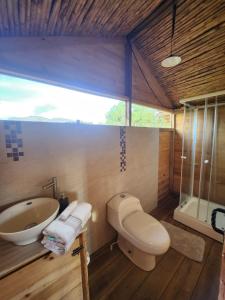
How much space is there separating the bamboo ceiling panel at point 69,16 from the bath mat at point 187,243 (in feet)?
8.98

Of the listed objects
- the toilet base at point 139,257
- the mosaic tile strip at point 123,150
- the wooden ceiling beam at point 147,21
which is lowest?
the toilet base at point 139,257

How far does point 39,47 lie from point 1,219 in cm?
147

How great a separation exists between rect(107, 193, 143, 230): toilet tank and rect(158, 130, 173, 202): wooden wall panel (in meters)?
1.16

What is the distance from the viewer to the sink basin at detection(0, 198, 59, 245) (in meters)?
0.77

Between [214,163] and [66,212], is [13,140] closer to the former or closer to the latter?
[66,212]

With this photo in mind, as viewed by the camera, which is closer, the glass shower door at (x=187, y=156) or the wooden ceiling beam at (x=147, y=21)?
the wooden ceiling beam at (x=147, y=21)

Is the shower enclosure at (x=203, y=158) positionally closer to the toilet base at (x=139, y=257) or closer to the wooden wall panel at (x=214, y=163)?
the wooden wall panel at (x=214, y=163)

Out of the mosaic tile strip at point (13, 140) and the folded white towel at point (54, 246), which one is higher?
the mosaic tile strip at point (13, 140)

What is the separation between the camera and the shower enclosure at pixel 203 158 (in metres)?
2.41

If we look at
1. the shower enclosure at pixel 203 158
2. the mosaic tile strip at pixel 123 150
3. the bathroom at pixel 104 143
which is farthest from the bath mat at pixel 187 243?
the mosaic tile strip at pixel 123 150

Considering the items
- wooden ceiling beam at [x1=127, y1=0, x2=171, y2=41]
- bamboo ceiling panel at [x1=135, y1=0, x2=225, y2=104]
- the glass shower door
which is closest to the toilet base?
the glass shower door

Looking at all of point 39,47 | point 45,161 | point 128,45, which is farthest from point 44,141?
point 128,45

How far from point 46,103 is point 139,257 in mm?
1947

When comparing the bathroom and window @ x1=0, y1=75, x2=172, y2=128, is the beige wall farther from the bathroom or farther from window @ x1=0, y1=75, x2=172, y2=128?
window @ x1=0, y1=75, x2=172, y2=128
